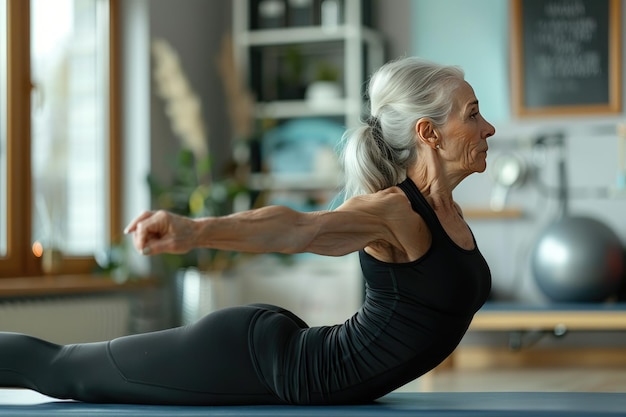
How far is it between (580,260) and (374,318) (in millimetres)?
3225

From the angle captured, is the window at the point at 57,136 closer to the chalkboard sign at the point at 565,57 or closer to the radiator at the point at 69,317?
the radiator at the point at 69,317

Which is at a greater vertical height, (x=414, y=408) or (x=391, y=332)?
(x=391, y=332)

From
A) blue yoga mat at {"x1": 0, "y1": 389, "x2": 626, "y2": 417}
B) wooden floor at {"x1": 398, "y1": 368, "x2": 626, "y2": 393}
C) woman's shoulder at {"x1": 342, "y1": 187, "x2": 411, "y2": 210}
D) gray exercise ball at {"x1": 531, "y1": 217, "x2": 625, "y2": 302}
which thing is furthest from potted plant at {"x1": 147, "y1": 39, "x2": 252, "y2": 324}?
woman's shoulder at {"x1": 342, "y1": 187, "x2": 411, "y2": 210}

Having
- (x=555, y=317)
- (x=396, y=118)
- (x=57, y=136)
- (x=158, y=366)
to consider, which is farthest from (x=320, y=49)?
(x=158, y=366)

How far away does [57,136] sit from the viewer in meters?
5.05

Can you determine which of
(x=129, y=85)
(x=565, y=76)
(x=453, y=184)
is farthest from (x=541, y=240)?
(x=453, y=184)

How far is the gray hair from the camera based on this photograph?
79.0 inches

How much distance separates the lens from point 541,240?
5148mm

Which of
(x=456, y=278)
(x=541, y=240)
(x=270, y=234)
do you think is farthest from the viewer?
(x=541, y=240)

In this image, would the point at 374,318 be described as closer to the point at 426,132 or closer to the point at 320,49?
the point at 426,132

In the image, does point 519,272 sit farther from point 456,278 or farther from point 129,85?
point 456,278

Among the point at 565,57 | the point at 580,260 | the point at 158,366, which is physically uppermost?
the point at 565,57

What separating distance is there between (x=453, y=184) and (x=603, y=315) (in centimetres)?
296

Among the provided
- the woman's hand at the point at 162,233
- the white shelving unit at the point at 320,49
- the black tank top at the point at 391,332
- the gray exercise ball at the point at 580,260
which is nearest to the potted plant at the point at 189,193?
the white shelving unit at the point at 320,49
